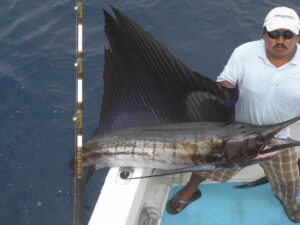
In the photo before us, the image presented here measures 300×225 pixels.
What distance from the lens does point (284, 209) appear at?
2.32m

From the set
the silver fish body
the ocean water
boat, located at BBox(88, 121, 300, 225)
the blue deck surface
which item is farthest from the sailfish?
the ocean water

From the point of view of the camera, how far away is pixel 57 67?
13.2 ft

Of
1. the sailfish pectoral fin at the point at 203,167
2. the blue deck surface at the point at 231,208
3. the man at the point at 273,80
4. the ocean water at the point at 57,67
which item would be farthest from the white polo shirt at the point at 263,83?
the ocean water at the point at 57,67

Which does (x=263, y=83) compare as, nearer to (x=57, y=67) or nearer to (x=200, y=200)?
(x=200, y=200)

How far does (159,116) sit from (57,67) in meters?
2.25

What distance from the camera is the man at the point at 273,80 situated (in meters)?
1.85

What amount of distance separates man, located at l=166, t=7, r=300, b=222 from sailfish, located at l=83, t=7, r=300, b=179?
10cm

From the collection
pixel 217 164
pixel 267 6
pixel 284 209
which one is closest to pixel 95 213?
pixel 217 164

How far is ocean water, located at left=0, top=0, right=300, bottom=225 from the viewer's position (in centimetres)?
296

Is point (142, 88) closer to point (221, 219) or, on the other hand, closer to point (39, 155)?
point (221, 219)

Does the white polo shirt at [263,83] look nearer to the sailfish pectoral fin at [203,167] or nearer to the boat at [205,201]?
the sailfish pectoral fin at [203,167]

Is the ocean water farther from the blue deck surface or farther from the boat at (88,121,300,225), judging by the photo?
the blue deck surface

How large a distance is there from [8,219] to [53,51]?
2.09 meters

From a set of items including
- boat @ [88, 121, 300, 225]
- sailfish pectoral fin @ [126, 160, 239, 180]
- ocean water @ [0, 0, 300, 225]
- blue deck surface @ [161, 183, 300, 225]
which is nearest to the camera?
sailfish pectoral fin @ [126, 160, 239, 180]
